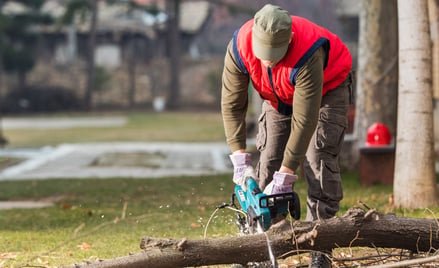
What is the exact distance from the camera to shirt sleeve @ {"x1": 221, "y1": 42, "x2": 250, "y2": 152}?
535cm

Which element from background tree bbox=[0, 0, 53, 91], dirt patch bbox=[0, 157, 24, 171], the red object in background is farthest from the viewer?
background tree bbox=[0, 0, 53, 91]

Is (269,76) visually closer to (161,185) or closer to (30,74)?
(161,185)

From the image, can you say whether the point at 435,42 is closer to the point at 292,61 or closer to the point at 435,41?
the point at 435,41

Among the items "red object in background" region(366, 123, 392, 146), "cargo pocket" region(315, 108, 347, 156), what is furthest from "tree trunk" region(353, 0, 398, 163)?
"cargo pocket" region(315, 108, 347, 156)

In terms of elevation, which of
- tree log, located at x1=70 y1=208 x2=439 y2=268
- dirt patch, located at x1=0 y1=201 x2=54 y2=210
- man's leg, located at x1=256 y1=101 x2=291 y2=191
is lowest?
dirt patch, located at x1=0 y1=201 x2=54 y2=210

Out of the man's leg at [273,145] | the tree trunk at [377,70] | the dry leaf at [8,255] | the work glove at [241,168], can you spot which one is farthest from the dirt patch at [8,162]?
the work glove at [241,168]

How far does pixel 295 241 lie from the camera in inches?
199

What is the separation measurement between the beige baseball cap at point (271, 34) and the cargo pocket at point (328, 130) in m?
0.77

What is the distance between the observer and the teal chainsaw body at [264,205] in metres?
4.85

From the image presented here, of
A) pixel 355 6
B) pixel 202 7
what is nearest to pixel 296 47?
pixel 355 6

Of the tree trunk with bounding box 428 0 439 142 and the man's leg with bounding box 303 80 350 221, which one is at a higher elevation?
the tree trunk with bounding box 428 0 439 142

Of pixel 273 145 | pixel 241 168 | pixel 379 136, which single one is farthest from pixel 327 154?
pixel 379 136

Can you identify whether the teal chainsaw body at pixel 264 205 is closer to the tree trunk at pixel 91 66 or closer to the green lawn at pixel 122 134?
the green lawn at pixel 122 134

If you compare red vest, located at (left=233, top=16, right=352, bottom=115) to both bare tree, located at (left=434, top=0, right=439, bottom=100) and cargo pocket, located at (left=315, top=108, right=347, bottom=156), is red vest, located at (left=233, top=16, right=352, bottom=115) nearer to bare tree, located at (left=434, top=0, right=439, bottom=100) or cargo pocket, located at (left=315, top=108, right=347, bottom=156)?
cargo pocket, located at (left=315, top=108, right=347, bottom=156)
